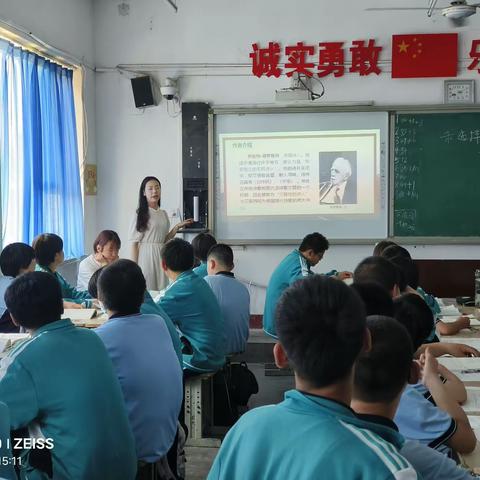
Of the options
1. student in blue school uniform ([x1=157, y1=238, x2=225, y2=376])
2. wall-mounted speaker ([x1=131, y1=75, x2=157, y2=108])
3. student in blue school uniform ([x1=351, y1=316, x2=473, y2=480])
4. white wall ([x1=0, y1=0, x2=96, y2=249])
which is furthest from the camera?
wall-mounted speaker ([x1=131, y1=75, x2=157, y2=108])

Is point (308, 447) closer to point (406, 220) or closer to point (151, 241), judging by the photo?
point (151, 241)

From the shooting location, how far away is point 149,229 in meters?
5.52

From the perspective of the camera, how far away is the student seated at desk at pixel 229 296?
12.4 ft

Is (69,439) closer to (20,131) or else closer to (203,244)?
(203,244)

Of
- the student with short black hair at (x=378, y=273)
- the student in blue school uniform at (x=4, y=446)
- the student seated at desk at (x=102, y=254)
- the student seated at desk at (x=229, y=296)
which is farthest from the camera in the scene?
the student seated at desk at (x=102, y=254)

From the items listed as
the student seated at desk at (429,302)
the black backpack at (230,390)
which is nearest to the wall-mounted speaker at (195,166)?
the black backpack at (230,390)

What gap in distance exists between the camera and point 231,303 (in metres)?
3.78

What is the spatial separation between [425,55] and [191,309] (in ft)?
12.8

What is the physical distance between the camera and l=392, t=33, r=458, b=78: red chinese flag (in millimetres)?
5680

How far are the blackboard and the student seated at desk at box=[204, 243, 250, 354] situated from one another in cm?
255

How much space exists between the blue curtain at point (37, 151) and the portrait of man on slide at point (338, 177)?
2352mm

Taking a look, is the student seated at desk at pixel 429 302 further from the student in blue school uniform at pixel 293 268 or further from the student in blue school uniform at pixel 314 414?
the student in blue school uniform at pixel 314 414

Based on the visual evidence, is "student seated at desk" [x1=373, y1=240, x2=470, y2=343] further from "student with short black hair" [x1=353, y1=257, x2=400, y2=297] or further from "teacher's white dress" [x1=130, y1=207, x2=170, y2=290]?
"teacher's white dress" [x1=130, y1=207, x2=170, y2=290]

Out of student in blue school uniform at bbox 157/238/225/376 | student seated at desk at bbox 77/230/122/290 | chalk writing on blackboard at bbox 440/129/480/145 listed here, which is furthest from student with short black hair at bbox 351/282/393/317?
chalk writing on blackboard at bbox 440/129/480/145
